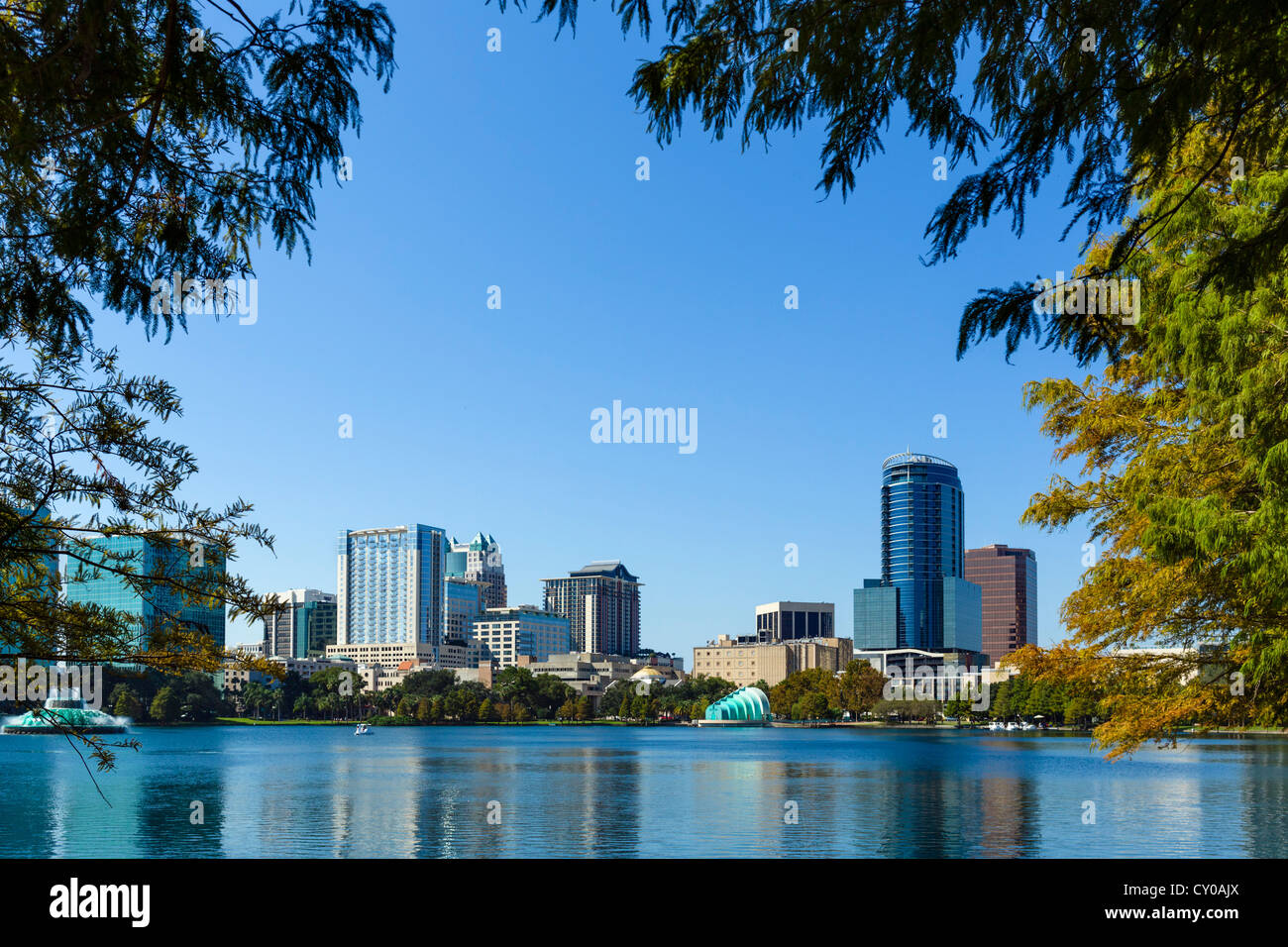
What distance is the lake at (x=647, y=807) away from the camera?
3123 centimetres

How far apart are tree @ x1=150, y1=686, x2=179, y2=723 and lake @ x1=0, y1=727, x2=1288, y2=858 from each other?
173 ft

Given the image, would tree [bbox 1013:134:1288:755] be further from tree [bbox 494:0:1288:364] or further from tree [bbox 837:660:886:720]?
tree [bbox 837:660:886:720]

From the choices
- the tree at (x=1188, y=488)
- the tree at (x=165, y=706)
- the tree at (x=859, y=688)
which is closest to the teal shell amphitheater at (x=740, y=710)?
the tree at (x=859, y=688)

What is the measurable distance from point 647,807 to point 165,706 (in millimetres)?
108049

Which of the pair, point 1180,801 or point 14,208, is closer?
point 14,208

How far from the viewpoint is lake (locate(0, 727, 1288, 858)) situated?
31.2 metres

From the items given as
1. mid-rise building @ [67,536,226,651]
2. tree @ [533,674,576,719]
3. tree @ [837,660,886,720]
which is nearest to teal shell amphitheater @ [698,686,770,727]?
tree @ [837,660,886,720]

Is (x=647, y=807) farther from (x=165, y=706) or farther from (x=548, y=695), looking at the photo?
(x=548, y=695)

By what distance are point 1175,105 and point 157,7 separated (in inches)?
208

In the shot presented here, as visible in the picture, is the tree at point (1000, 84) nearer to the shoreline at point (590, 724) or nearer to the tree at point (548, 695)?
the shoreline at point (590, 724)

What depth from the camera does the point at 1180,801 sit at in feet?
139

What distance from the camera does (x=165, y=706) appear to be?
436 feet
